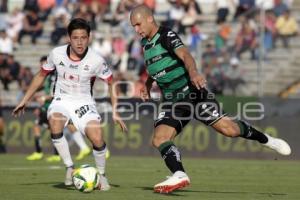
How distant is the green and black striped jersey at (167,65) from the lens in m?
12.2

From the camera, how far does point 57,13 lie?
99.0 feet

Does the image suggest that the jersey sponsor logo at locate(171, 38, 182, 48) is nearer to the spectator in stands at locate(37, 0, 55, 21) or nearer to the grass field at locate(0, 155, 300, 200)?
the grass field at locate(0, 155, 300, 200)

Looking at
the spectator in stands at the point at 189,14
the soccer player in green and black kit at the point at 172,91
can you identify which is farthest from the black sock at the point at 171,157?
the spectator in stands at the point at 189,14

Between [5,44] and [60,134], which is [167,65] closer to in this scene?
[60,134]

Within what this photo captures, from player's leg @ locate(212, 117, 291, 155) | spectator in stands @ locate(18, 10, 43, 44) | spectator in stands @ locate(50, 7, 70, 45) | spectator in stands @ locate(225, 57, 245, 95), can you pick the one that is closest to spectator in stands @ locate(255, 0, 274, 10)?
spectator in stands @ locate(225, 57, 245, 95)

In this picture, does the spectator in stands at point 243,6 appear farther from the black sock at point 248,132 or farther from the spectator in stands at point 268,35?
the black sock at point 248,132

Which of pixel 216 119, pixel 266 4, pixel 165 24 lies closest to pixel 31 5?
pixel 165 24

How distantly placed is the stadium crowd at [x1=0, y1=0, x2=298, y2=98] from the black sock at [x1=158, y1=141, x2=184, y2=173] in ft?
42.4

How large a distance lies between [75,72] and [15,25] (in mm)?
17972

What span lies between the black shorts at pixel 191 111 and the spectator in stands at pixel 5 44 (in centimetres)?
1717

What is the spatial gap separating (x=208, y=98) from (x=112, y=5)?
59.5ft

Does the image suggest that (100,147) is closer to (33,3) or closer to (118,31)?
(118,31)

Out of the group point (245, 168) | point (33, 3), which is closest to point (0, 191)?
point (245, 168)

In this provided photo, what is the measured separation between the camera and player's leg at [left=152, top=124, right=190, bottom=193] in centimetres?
1155
